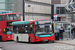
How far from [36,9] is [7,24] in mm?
37497

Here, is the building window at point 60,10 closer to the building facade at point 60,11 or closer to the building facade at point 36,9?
the building facade at point 60,11

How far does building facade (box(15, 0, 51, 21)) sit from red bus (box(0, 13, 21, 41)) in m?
26.4

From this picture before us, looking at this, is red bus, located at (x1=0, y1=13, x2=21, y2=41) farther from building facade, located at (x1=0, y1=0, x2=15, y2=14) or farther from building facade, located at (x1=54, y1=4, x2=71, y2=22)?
building facade, located at (x1=54, y1=4, x2=71, y2=22)

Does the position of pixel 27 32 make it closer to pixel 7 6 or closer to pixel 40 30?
pixel 40 30

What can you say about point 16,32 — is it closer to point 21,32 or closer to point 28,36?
point 21,32

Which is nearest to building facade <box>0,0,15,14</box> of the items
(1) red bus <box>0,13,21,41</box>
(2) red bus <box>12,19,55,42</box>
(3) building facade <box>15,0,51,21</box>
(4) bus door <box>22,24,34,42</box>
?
(3) building facade <box>15,0,51,21</box>

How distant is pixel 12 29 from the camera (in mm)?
29516

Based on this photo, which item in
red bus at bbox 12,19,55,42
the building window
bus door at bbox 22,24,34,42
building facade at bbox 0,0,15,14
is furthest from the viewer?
the building window

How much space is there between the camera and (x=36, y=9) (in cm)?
6719

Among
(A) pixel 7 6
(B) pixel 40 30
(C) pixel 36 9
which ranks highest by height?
(A) pixel 7 6

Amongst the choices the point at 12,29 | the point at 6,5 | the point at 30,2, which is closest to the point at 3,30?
the point at 12,29

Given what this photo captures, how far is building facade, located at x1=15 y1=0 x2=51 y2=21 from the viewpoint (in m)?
57.8

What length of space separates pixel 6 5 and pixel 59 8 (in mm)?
19330

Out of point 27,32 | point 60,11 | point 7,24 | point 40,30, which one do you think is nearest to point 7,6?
point 60,11
